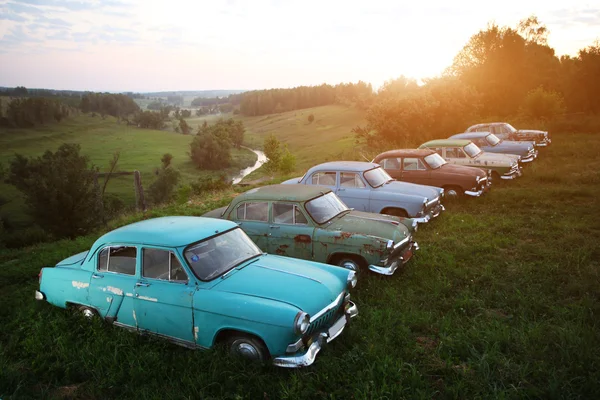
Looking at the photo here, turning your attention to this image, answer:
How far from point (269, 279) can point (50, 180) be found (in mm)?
33456

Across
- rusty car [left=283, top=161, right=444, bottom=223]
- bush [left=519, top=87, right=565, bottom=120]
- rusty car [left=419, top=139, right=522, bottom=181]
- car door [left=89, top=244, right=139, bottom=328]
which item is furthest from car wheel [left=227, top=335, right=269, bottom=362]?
bush [left=519, top=87, right=565, bottom=120]

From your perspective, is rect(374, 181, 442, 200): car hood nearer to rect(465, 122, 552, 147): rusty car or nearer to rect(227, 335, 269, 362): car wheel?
rect(227, 335, 269, 362): car wheel

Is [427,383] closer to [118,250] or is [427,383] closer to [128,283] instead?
[128,283]

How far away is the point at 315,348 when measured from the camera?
410 centimetres

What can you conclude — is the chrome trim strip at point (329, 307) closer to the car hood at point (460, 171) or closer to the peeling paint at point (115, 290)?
the peeling paint at point (115, 290)

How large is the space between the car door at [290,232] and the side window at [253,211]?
5.9 inches

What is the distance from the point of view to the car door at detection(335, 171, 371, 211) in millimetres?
8992

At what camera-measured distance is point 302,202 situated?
676 centimetres

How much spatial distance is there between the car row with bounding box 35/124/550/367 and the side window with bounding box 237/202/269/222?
0.02 metres

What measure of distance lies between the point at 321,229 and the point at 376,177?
335cm

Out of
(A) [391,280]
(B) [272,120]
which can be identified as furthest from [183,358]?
(B) [272,120]

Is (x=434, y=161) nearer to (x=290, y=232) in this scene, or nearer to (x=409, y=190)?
(x=409, y=190)

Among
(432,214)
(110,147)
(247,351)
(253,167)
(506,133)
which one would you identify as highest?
(506,133)

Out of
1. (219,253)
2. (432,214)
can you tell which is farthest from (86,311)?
(432,214)
